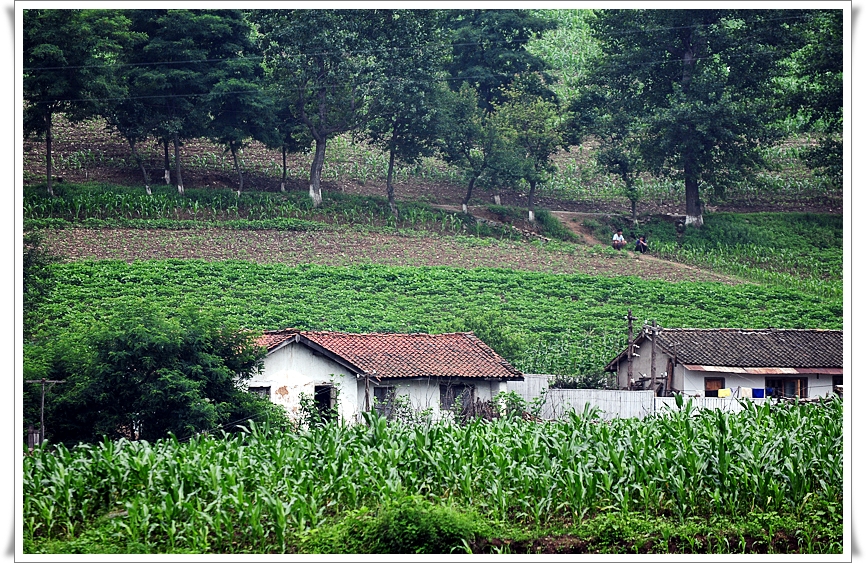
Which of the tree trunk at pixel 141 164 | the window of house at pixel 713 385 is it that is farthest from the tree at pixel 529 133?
the window of house at pixel 713 385

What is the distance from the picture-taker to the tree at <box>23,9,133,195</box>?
41.3 metres

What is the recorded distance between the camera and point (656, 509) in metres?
12.6

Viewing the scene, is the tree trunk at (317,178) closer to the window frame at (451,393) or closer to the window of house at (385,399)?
the window frame at (451,393)

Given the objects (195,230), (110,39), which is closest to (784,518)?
(195,230)

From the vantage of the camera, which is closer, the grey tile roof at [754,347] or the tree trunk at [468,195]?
the grey tile roof at [754,347]

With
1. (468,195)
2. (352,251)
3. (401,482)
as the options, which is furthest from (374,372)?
(468,195)

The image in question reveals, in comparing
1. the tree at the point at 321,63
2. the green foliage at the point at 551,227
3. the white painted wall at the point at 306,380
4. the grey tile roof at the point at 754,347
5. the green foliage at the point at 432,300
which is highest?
the tree at the point at 321,63

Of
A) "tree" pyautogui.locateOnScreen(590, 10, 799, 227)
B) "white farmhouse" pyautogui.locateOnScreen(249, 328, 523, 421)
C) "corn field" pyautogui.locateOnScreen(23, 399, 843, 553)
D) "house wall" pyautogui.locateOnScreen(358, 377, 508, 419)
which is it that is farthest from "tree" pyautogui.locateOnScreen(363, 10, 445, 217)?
"corn field" pyautogui.locateOnScreen(23, 399, 843, 553)

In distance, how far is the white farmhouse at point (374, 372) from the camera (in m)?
21.5

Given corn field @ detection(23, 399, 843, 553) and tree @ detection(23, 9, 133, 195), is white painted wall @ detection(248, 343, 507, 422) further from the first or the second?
tree @ detection(23, 9, 133, 195)

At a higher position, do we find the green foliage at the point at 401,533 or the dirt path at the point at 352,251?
the dirt path at the point at 352,251

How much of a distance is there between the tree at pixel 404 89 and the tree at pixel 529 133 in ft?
10.8

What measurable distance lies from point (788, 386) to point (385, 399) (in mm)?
9673

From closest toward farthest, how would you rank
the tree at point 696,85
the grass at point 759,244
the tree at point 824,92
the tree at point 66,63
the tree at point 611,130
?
the tree at point 66,63, the grass at point 759,244, the tree at point 824,92, the tree at point 696,85, the tree at point 611,130
